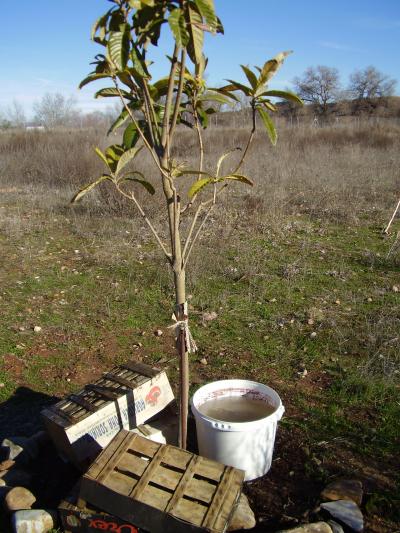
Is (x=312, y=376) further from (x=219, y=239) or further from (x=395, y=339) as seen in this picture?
(x=219, y=239)

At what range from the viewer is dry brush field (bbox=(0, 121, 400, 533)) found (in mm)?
2570

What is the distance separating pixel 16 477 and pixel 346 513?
5.23 feet

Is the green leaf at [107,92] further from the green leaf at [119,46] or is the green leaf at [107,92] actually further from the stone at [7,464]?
the stone at [7,464]

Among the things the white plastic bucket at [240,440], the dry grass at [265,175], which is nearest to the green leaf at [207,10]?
the white plastic bucket at [240,440]

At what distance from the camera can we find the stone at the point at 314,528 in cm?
191

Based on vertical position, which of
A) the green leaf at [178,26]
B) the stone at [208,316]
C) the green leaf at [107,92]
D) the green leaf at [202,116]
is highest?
the green leaf at [178,26]

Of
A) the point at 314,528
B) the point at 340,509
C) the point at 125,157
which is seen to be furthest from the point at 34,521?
the point at 125,157

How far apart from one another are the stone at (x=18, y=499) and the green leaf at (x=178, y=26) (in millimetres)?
2032

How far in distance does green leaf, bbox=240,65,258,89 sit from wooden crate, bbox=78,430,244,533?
1.53m

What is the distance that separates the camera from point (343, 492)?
215 centimetres

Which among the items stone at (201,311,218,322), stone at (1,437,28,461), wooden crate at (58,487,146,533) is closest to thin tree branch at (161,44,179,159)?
wooden crate at (58,487,146,533)

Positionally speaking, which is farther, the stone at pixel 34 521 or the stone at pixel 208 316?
the stone at pixel 208 316

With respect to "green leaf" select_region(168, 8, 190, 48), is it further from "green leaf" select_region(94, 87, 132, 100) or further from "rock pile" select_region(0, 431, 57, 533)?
"rock pile" select_region(0, 431, 57, 533)

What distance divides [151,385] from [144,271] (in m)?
3.13
